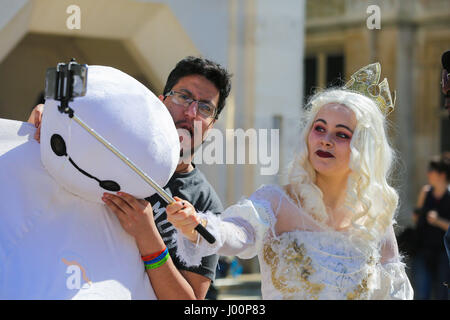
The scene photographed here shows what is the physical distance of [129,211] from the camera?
229 centimetres

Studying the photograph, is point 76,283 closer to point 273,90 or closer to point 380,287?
point 380,287

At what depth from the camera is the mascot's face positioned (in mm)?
2193

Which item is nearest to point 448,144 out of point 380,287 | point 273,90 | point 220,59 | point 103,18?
point 273,90

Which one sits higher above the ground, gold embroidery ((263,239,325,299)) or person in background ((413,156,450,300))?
gold embroidery ((263,239,325,299))

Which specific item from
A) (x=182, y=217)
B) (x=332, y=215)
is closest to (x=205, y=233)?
(x=182, y=217)

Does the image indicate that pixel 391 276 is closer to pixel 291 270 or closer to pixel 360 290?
pixel 360 290

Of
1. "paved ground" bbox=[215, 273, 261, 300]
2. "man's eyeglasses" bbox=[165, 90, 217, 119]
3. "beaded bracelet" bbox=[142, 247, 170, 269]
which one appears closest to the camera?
"beaded bracelet" bbox=[142, 247, 170, 269]

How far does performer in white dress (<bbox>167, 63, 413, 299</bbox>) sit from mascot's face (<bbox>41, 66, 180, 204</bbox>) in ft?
1.24

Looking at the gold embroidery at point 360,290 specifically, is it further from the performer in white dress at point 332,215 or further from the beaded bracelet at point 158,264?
the beaded bracelet at point 158,264

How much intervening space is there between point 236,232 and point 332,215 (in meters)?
0.46

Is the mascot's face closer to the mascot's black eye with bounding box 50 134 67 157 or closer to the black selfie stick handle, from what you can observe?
the mascot's black eye with bounding box 50 134 67 157

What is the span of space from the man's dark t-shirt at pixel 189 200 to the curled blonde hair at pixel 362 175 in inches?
12.0

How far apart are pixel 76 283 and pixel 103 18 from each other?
165 inches

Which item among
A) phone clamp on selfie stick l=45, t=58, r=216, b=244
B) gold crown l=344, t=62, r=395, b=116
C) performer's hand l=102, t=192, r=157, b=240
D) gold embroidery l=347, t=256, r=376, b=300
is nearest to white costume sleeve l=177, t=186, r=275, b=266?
performer's hand l=102, t=192, r=157, b=240
